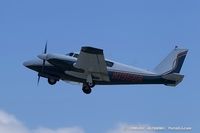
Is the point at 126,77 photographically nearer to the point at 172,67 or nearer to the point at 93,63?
the point at 93,63

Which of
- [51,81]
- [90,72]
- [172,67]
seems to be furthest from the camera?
[172,67]

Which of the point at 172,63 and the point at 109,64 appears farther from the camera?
the point at 172,63

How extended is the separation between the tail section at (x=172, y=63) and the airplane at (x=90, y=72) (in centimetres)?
36

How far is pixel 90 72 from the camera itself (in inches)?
2226

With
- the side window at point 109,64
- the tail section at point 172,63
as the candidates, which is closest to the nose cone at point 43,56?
the side window at point 109,64

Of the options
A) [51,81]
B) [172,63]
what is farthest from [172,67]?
[51,81]

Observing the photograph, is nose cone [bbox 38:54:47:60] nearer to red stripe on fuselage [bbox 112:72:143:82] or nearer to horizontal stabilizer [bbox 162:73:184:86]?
red stripe on fuselage [bbox 112:72:143:82]

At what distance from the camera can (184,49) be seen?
6097 centimetres

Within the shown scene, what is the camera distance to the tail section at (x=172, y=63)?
193 ft

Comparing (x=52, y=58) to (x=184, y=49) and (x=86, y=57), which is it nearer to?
(x=86, y=57)

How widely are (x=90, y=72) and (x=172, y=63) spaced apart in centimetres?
794

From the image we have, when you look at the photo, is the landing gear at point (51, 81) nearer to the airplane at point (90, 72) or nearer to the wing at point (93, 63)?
the airplane at point (90, 72)

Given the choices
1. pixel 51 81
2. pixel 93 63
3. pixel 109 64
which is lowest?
pixel 51 81

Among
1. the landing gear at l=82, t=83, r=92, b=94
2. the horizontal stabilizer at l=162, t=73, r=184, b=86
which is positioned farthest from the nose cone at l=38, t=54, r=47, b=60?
the horizontal stabilizer at l=162, t=73, r=184, b=86
